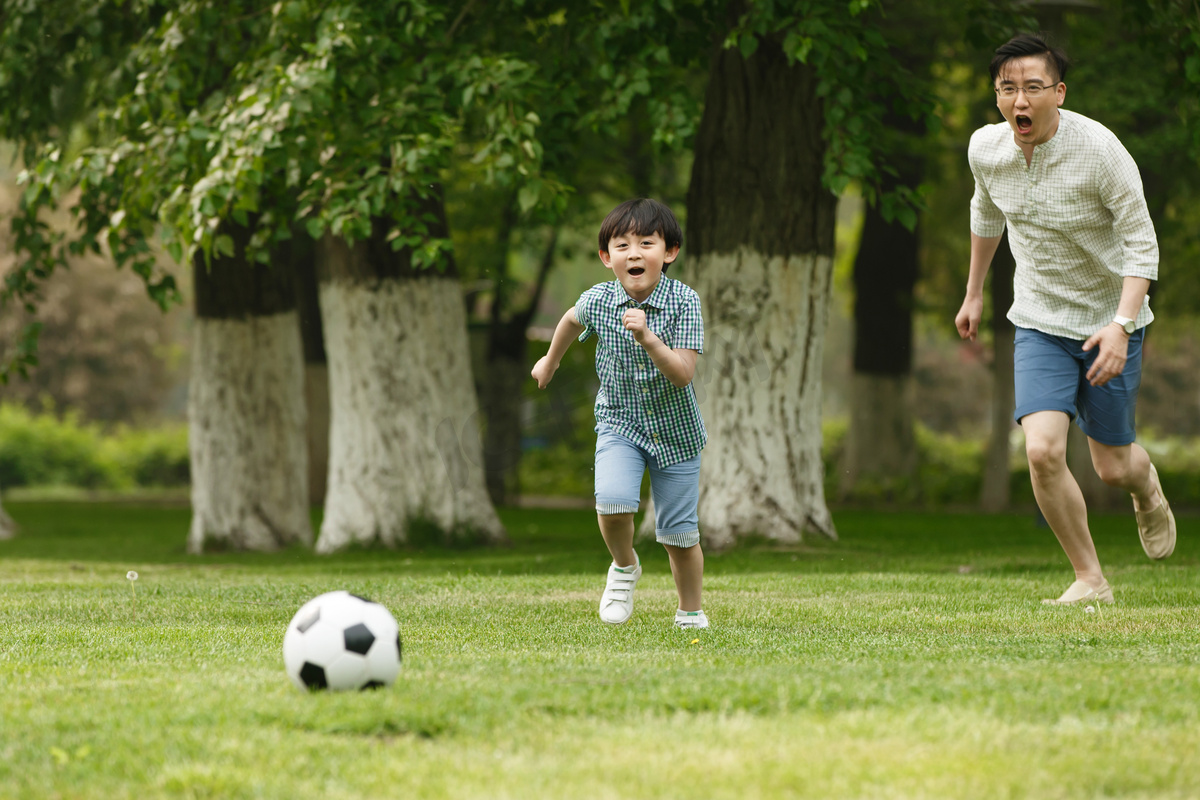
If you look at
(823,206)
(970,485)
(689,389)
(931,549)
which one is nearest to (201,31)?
(823,206)

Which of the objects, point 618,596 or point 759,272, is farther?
point 759,272

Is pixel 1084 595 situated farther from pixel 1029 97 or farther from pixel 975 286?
pixel 1029 97

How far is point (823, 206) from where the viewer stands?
33.3ft

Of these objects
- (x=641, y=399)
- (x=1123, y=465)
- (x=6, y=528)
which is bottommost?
(x=6, y=528)

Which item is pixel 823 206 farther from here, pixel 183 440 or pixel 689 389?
pixel 183 440

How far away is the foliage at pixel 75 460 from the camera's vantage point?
31.5 meters

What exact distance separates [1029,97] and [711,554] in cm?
495

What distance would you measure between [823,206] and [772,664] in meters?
6.44

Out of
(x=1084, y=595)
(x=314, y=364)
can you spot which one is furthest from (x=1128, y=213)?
(x=314, y=364)

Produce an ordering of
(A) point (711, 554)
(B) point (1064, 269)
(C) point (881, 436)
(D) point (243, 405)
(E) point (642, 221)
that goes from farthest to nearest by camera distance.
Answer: (C) point (881, 436) < (D) point (243, 405) < (A) point (711, 554) < (B) point (1064, 269) < (E) point (642, 221)

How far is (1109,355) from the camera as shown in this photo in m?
5.13

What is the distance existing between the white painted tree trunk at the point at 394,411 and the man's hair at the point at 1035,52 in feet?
23.0

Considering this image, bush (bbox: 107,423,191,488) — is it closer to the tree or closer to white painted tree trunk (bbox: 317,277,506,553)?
white painted tree trunk (bbox: 317,277,506,553)

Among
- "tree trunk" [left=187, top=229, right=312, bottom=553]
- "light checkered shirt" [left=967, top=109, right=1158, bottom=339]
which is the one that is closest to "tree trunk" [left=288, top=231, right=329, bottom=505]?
"tree trunk" [left=187, top=229, right=312, bottom=553]
